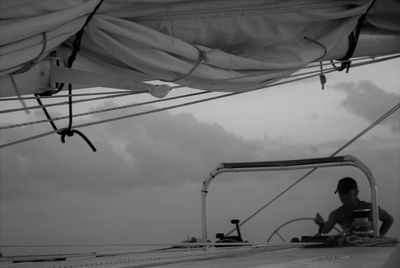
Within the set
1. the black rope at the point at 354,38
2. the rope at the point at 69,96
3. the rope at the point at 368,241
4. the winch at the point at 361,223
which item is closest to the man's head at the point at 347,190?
the winch at the point at 361,223

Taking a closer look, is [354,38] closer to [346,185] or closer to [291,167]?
[291,167]

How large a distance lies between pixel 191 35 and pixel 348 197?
325 centimetres

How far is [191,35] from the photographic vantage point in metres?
3.98

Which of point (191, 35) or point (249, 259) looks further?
point (249, 259)

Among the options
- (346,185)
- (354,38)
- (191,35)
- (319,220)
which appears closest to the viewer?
(191,35)

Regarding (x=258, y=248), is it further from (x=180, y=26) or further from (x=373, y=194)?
(x=180, y=26)

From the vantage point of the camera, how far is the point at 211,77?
4031mm

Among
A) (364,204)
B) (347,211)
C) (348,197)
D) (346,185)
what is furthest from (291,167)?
(364,204)

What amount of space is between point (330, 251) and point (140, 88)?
2089 mm

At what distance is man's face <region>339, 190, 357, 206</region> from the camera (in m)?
6.72

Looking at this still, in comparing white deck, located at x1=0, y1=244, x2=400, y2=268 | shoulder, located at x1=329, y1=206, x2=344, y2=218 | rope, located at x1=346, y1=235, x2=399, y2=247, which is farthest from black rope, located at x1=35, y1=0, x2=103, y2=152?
shoulder, located at x1=329, y1=206, x2=344, y2=218

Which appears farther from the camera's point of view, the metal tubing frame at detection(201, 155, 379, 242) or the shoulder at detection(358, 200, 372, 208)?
the shoulder at detection(358, 200, 372, 208)

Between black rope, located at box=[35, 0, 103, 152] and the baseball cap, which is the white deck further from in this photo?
the baseball cap

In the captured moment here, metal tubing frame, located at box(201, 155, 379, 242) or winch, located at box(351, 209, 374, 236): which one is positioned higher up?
metal tubing frame, located at box(201, 155, 379, 242)
